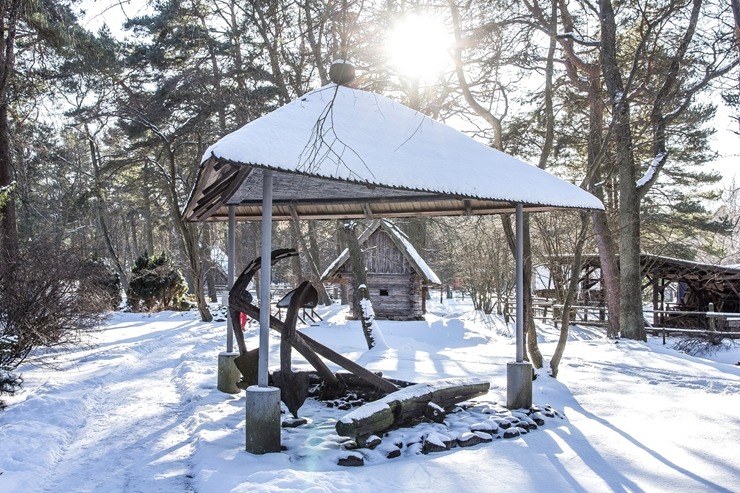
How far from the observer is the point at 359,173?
6301 mm

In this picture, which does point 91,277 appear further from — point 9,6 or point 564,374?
point 564,374

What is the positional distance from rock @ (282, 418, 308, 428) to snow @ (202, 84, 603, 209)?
124 inches

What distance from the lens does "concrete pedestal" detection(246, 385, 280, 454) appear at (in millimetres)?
5969

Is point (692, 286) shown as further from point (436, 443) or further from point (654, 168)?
point (436, 443)

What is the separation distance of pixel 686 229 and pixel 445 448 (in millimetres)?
23447

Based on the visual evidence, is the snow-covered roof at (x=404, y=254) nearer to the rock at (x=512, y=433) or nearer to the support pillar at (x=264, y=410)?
the rock at (x=512, y=433)

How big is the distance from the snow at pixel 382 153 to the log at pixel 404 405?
8.01 feet

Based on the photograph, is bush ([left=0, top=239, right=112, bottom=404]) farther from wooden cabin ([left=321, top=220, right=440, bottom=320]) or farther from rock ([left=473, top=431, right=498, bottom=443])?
wooden cabin ([left=321, top=220, right=440, bottom=320])

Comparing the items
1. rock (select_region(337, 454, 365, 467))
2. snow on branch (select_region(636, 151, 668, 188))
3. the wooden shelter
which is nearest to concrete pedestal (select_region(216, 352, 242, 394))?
rock (select_region(337, 454, 365, 467))

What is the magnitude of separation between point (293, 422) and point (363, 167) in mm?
3264

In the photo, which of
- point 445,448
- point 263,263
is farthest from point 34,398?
point 445,448

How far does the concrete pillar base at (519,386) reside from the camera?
313 inches

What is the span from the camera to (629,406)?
28.7 ft

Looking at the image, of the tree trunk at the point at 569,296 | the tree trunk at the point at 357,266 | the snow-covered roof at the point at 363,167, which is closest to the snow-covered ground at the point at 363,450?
the tree trunk at the point at 569,296
